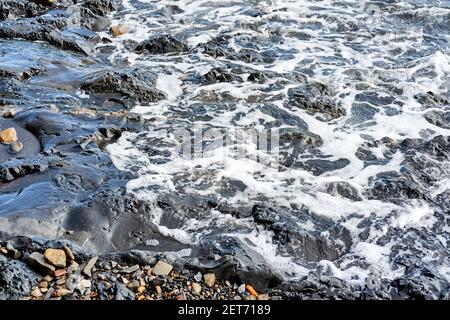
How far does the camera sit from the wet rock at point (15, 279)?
3809 millimetres

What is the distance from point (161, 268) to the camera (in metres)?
4.25

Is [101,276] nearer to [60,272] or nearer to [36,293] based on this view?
[60,272]

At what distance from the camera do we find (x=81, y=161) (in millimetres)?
5723

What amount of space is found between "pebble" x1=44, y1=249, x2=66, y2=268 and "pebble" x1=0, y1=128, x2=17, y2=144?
230cm

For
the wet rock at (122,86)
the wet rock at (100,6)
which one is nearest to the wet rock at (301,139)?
the wet rock at (122,86)

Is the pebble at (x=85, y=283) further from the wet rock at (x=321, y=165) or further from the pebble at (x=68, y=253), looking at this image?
the wet rock at (x=321, y=165)

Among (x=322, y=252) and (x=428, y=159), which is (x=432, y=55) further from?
(x=322, y=252)

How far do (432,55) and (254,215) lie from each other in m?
5.86

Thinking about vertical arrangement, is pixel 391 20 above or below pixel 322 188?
above

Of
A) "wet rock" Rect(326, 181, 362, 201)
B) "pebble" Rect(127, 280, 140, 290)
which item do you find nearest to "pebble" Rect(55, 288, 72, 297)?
"pebble" Rect(127, 280, 140, 290)

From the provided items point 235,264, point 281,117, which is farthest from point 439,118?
point 235,264

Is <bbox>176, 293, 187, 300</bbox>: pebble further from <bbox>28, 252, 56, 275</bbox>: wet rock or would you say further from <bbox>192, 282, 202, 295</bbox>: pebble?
<bbox>28, 252, 56, 275</bbox>: wet rock

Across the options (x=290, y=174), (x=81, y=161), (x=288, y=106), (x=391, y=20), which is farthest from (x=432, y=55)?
(x=81, y=161)

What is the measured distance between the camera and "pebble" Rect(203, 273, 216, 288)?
Result: 418cm
